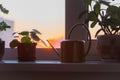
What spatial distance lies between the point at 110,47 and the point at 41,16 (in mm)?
513

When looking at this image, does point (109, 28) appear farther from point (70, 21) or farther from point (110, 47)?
point (70, 21)

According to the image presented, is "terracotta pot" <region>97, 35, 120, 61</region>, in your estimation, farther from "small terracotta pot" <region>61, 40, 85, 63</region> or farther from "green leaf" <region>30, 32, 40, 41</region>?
"green leaf" <region>30, 32, 40, 41</region>

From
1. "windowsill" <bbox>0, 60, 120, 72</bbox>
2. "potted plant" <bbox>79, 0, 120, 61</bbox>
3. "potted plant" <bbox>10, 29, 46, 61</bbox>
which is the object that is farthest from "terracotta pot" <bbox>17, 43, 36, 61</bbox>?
"potted plant" <bbox>79, 0, 120, 61</bbox>

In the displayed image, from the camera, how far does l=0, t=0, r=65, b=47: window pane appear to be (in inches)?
66.9

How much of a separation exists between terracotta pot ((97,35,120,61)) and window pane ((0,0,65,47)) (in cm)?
34

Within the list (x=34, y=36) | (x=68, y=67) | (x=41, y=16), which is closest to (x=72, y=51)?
(x=68, y=67)

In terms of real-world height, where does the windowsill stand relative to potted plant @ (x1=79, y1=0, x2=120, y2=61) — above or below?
below

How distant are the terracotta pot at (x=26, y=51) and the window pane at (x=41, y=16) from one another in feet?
0.64

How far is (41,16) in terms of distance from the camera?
5.60ft

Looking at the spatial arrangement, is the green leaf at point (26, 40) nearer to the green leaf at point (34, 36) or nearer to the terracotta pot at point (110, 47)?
the green leaf at point (34, 36)

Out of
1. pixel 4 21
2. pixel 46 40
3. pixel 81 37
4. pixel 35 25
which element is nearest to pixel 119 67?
pixel 81 37

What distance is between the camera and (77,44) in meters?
1.42

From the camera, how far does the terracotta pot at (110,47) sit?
4.70 ft

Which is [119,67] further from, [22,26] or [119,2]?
[22,26]
